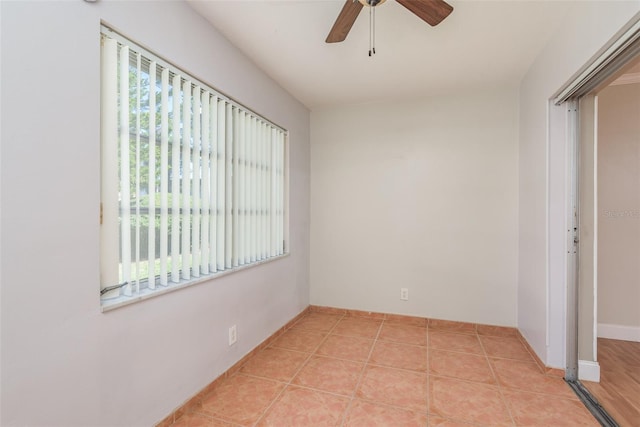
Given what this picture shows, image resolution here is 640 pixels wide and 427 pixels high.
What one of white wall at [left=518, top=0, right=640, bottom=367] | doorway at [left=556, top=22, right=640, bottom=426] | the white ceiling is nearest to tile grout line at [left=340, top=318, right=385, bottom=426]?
white wall at [left=518, top=0, right=640, bottom=367]

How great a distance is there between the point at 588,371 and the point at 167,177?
9.84 feet

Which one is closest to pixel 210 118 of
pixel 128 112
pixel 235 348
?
pixel 128 112

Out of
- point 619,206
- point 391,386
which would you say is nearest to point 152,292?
point 391,386

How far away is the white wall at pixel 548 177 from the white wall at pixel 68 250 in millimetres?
2246

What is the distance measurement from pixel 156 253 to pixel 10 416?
84cm

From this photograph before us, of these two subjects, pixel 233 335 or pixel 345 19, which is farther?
pixel 233 335

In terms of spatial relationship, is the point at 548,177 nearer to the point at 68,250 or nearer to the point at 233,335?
the point at 233,335

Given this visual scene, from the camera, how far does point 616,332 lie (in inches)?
89.8

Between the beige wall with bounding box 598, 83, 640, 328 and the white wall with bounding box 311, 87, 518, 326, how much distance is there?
2.49 ft

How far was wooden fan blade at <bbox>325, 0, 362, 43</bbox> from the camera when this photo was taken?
4.95ft

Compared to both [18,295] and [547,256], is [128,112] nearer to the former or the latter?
[18,295]

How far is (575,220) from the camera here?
6.82 feet

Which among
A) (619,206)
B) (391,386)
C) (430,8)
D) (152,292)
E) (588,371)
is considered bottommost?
(391,386)

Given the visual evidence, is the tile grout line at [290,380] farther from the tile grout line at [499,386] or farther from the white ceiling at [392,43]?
the white ceiling at [392,43]
